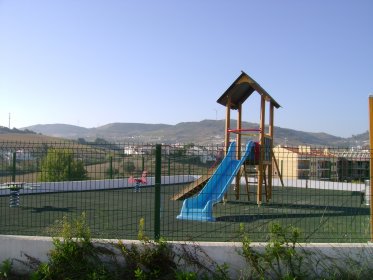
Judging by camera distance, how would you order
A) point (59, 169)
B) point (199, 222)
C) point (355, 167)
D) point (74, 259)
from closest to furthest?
point (74, 259)
point (355, 167)
point (199, 222)
point (59, 169)

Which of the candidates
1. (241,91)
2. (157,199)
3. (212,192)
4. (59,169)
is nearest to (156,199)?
(157,199)

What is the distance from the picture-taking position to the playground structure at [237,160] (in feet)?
39.9

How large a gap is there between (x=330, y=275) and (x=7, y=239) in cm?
456

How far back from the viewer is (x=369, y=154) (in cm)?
736

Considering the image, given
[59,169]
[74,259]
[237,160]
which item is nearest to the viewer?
[74,259]

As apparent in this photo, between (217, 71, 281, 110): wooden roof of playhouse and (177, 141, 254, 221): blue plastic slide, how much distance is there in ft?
6.31

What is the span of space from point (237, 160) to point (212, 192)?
198cm

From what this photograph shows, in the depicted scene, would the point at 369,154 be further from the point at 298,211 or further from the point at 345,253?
the point at 298,211

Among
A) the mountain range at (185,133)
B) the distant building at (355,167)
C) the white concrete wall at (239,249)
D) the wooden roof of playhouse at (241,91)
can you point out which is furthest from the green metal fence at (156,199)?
the mountain range at (185,133)

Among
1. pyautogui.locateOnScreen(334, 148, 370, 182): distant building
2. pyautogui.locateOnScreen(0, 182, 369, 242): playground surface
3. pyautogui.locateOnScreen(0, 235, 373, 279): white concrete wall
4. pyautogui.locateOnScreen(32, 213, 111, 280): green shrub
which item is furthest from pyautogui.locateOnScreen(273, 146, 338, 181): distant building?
pyautogui.locateOnScreen(32, 213, 111, 280): green shrub

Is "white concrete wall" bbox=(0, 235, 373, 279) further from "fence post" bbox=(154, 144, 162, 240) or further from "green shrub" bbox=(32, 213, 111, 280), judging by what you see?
"fence post" bbox=(154, 144, 162, 240)

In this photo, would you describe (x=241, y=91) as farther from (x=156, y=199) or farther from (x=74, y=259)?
(x=74, y=259)

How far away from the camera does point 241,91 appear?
17.2 meters

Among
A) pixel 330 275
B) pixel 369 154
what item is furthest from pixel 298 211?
pixel 330 275
